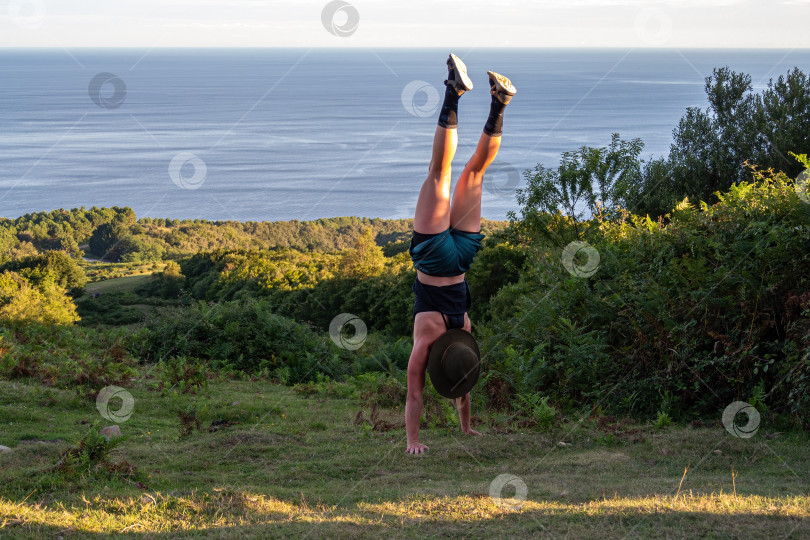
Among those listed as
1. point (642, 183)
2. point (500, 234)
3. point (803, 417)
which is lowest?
point (803, 417)

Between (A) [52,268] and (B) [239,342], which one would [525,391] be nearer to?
(B) [239,342]

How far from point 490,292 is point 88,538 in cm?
2545

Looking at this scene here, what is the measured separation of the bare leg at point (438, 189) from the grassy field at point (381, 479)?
2.34 m

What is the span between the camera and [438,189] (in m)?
5.54

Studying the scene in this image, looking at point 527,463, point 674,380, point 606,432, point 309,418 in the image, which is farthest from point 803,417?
point 309,418

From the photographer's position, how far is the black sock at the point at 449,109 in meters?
5.30

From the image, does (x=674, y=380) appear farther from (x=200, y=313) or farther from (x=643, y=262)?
(x=200, y=313)

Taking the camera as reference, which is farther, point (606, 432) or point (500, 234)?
point (500, 234)

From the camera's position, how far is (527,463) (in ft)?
23.2
